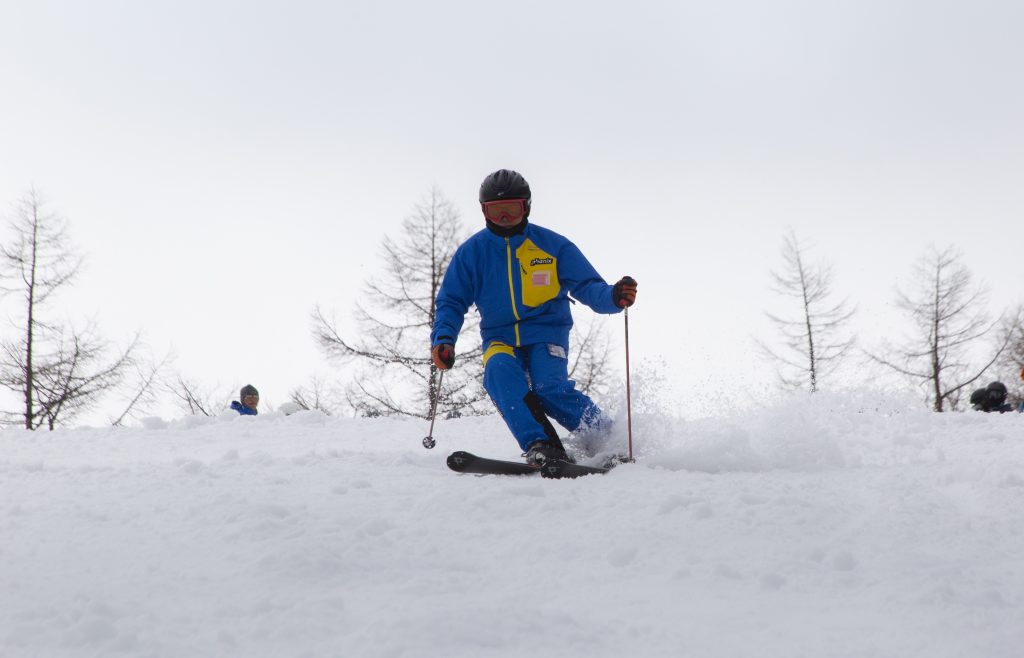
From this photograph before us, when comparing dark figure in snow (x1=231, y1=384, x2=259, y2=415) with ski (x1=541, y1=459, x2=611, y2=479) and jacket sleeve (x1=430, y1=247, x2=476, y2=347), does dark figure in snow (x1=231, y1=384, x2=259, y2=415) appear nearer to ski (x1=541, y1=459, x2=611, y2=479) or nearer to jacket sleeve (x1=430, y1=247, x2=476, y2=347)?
jacket sleeve (x1=430, y1=247, x2=476, y2=347)

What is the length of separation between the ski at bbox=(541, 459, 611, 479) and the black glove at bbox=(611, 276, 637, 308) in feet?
3.39

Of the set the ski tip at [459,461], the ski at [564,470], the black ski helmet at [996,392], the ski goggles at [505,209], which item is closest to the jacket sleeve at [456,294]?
the ski goggles at [505,209]

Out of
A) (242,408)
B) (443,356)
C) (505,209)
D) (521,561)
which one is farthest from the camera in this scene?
(242,408)

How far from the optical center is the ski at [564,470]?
3586 mm

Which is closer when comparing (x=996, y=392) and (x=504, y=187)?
(x=504, y=187)

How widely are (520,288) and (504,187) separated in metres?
0.63

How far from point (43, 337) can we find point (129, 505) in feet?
62.6

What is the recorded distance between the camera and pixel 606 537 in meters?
2.55

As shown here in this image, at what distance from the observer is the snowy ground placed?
6.12 feet

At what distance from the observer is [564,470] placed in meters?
3.59

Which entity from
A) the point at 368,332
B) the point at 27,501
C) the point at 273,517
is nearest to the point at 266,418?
the point at 27,501

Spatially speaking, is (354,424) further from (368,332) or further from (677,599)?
(368,332)

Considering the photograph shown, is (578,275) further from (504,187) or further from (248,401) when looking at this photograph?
(248,401)

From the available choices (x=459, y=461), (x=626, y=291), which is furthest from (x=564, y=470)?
(x=626, y=291)
